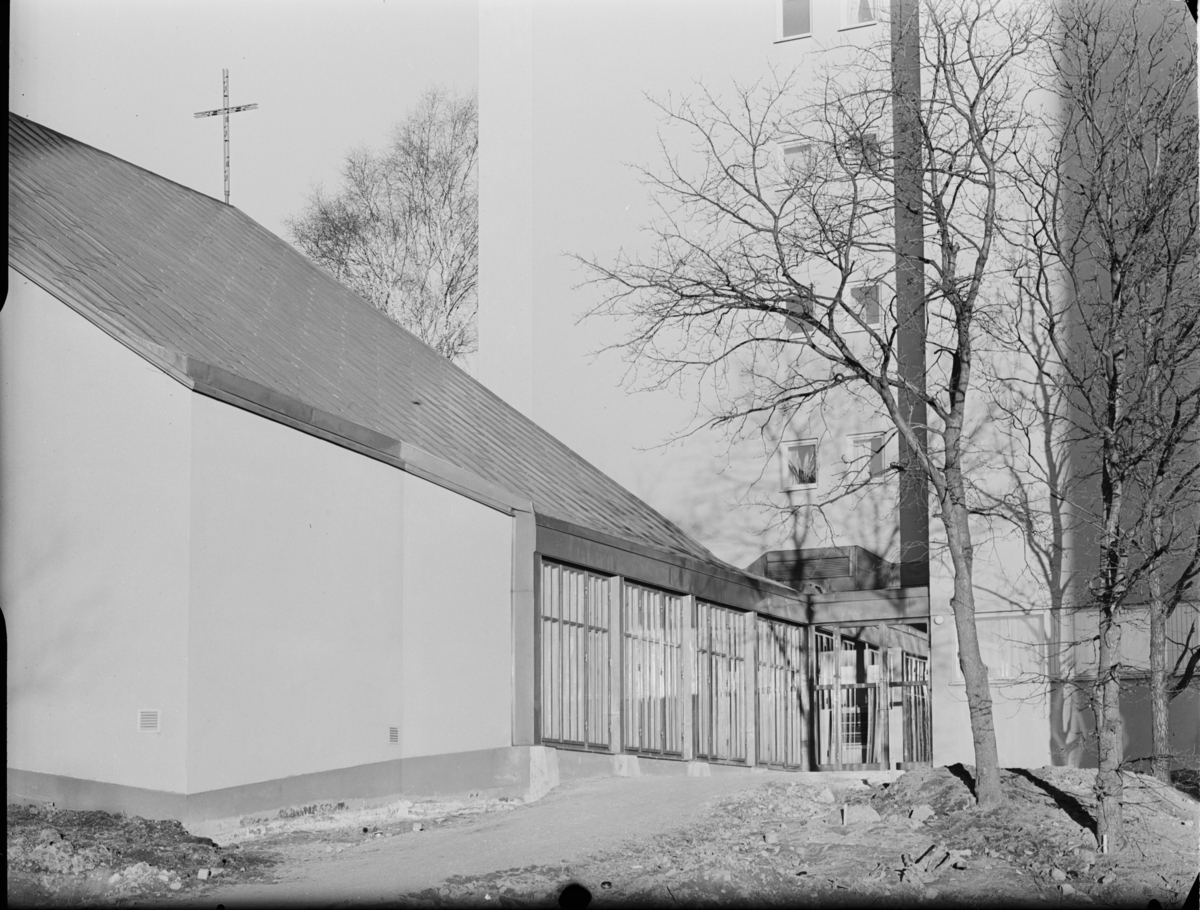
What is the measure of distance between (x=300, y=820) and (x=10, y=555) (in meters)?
3.83

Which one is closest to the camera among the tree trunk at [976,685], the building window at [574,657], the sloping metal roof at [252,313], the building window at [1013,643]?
the tree trunk at [976,685]

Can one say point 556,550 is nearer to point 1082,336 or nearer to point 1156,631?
point 1156,631

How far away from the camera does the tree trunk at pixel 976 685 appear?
16453 millimetres

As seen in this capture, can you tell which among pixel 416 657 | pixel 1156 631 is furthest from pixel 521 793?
pixel 1156 631

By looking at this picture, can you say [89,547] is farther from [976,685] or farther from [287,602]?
[976,685]

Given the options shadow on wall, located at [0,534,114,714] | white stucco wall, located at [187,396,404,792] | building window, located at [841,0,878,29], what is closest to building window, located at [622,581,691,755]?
white stucco wall, located at [187,396,404,792]

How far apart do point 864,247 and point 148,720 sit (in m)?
9.12

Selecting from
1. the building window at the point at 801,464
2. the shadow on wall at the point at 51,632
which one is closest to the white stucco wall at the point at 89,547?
the shadow on wall at the point at 51,632

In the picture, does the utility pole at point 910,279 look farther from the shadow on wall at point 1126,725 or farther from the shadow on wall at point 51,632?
the shadow on wall at point 51,632

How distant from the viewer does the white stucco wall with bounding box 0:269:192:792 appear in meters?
14.8

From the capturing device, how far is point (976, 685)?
1658 centimetres

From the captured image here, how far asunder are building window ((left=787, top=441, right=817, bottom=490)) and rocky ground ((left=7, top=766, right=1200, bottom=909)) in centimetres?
1369

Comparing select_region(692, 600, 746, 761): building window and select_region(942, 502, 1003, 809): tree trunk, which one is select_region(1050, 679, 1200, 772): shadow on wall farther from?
select_region(942, 502, 1003, 809): tree trunk

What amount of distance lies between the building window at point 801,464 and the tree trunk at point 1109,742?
14.7m
